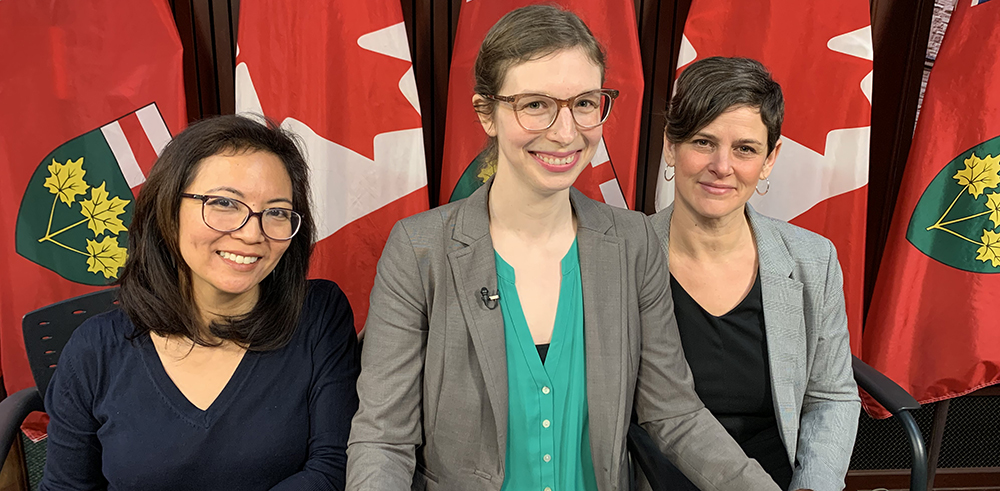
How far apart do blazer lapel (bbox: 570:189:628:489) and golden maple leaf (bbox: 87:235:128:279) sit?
144 centimetres

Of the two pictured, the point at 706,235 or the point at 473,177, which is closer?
the point at 706,235

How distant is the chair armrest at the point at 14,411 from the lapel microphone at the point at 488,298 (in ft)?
3.44

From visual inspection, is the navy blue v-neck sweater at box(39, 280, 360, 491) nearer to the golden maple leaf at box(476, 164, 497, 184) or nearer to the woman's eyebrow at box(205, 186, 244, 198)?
the woman's eyebrow at box(205, 186, 244, 198)

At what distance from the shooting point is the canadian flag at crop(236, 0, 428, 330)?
1.78 metres

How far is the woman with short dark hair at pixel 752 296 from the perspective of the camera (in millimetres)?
1437

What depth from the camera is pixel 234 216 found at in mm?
1201

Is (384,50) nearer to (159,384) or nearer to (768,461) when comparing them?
(159,384)

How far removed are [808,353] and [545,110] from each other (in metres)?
0.93

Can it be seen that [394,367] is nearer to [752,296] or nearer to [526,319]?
[526,319]

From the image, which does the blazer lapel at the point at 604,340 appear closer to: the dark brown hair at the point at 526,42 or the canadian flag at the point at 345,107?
the dark brown hair at the point at 526,42

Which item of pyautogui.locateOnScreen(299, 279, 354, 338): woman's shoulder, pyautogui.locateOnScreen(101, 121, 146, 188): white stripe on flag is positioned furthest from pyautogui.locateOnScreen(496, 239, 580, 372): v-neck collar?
pyautogui.locateOnScreen(101, 121, 146, 188): white stripe on flag

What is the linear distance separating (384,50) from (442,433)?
3.71ft

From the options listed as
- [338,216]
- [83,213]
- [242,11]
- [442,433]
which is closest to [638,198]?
[338,216]

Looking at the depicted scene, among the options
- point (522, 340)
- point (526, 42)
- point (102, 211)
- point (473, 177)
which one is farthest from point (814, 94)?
point (102, 211)
